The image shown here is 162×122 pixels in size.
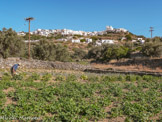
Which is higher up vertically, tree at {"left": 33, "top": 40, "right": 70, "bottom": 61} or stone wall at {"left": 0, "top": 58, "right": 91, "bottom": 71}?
tree at {"left": 33, "top": 40, "right": 70, "bottom": 61}

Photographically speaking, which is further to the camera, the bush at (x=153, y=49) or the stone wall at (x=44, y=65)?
the bush at (x=153, y=49)

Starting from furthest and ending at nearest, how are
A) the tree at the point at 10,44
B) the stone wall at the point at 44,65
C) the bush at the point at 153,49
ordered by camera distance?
1. the bush at the point at 153,49
2. the tree at the point at 10,44
3. the stone wall at the point at 44,65

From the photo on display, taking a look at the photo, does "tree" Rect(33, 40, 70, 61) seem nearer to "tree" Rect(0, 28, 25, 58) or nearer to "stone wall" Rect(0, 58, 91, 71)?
"tree" Rect(0, 28, 25, 58)

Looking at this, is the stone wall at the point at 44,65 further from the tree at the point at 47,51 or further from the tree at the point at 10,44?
the tree at the point at 47,51

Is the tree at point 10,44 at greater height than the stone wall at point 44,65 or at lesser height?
greater

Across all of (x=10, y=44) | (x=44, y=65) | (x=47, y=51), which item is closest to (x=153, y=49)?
(x=47, y=51)

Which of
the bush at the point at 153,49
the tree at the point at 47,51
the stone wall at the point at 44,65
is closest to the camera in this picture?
the stone wall at the point at 44,65

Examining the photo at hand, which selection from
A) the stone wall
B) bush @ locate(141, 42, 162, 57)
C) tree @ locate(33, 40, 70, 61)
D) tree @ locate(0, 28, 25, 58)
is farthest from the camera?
bush @ locate(141, 42, 162, 57)

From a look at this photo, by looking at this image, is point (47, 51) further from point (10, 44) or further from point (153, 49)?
point (153, 49)

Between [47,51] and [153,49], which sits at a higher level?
[153,49]

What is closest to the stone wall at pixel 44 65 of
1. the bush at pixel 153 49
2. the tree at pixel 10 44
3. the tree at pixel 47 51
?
the tree at pixel 10 44

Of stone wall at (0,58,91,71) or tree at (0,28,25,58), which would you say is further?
tree at (0,28,25,58)

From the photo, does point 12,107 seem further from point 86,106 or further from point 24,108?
point 86,106

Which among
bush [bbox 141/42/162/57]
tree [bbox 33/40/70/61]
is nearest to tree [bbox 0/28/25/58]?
tree [bbox 33/40/70/61]
